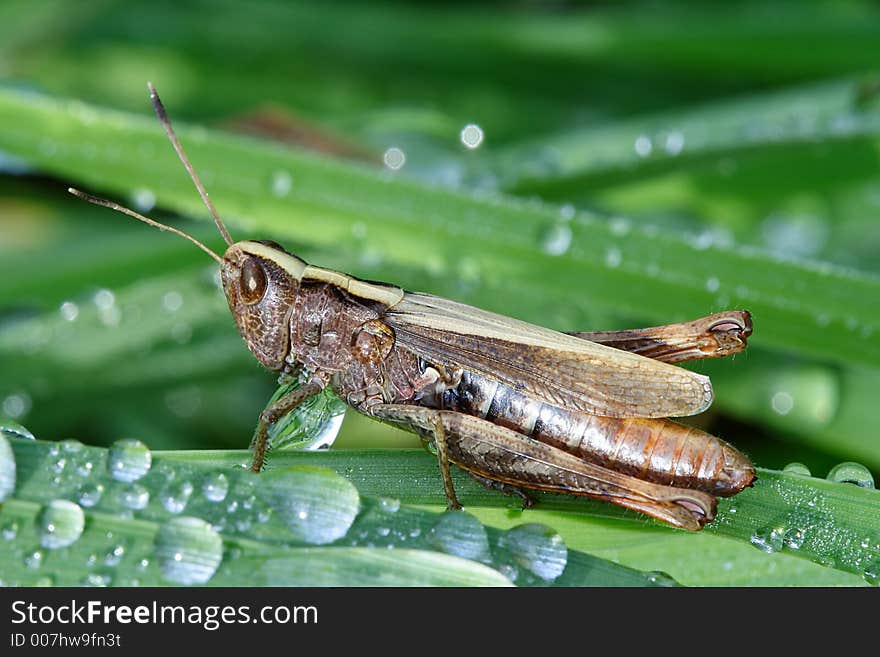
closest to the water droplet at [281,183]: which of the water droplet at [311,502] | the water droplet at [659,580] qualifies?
the water droplet at [311,502]

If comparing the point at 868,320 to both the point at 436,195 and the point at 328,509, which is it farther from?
the point at 328,509

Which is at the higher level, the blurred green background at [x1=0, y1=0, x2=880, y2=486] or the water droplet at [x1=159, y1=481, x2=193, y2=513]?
the blurred green background at [x1=0, y1=0, x2=880, y2=486]

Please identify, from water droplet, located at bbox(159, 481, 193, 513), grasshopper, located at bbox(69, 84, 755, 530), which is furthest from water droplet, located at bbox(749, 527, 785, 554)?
water droplet, located at bbox(159, 481, 193, 513)

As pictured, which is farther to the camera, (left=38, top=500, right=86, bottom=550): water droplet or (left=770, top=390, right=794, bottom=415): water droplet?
(left=770, top=390, right=794, bottom=415): water droplet

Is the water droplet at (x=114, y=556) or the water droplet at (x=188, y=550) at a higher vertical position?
the water droplet at (x=188, y=550)

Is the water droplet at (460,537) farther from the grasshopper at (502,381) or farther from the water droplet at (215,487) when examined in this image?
the water droplet at (215,487)

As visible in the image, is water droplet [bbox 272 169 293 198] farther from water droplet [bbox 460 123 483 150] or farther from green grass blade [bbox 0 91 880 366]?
water droplet [bbox 460 123 483 150]

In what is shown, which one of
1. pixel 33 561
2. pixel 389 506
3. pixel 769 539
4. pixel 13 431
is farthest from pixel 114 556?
pixel 769 539
